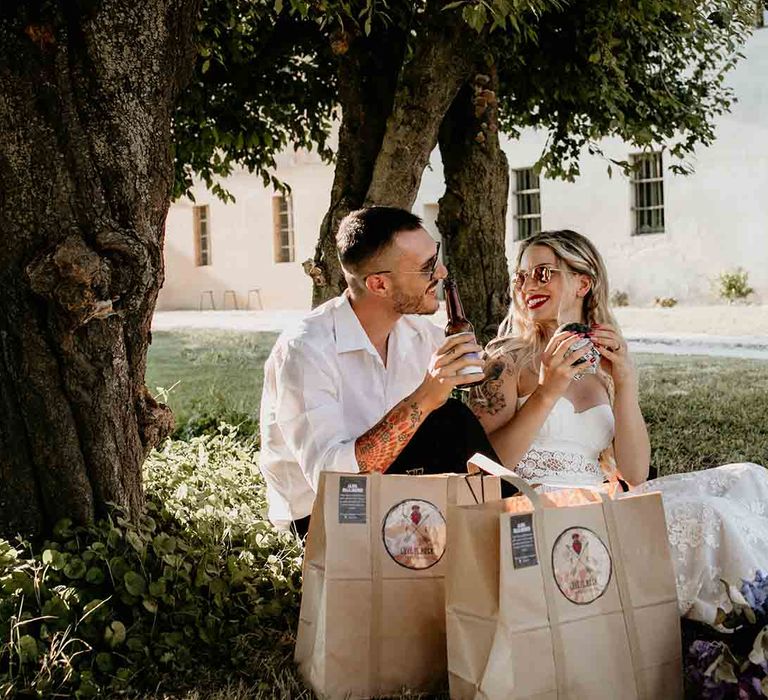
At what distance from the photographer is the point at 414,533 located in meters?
2.97

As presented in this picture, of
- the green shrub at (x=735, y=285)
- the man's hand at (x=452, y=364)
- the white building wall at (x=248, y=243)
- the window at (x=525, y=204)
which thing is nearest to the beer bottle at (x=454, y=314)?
the man's hand at (x=452, y=364)

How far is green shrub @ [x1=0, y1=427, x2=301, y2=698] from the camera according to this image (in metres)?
3.13

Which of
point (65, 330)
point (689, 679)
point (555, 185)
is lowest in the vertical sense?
point (689, 679)

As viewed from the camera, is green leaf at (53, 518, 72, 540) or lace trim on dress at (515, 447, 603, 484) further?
lace trim on dress at (515, 447, 603, 484)

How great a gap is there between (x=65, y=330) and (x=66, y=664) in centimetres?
114

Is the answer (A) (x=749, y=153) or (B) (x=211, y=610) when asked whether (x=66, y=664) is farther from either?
(A) (x=749, y=153)

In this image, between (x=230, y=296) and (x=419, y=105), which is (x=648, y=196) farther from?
(x=419, y=105)

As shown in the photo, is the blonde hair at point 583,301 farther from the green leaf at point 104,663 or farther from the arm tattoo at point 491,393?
the green leaf at point 104,663

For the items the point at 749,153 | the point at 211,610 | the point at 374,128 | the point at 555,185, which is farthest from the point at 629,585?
the point at 555,185

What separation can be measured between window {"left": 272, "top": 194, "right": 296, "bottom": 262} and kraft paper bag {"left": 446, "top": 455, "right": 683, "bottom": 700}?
21.0 metres

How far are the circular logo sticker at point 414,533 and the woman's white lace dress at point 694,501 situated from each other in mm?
645

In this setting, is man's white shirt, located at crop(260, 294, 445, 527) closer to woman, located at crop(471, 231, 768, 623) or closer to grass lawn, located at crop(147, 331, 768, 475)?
woman, located at crop(471, 231, 768, 623)

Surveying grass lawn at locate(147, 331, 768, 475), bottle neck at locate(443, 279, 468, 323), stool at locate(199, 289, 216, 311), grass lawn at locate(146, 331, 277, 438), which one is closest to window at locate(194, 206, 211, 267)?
stool at locate(199, 289, 216, 311)

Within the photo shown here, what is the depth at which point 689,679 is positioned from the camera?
2.95 metres
